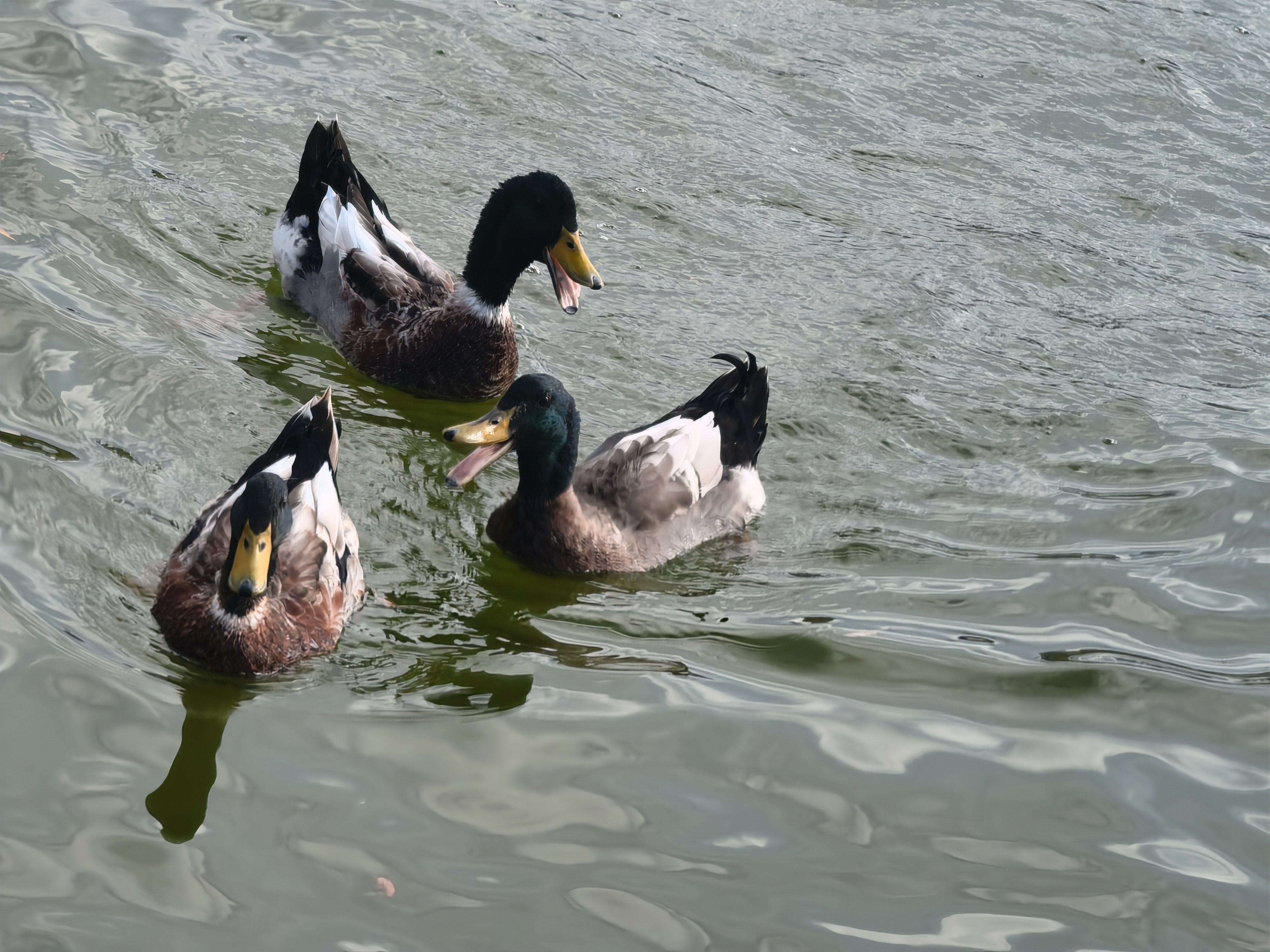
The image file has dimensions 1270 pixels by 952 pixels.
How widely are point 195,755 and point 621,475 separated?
2.74 meters

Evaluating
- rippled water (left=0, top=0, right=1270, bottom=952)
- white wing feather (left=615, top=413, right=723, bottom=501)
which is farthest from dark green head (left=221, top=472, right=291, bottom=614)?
white wing feather (left=615, top=413, right=723, bottom=501)

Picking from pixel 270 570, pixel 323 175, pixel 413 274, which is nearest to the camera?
→ pixel 270 570

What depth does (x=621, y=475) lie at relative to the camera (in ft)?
24.4

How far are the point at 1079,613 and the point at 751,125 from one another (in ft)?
20.9

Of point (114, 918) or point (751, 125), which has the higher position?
point (751, 125)

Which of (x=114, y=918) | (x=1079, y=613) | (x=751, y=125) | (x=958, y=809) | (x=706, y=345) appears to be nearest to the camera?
(x=114, y=918)

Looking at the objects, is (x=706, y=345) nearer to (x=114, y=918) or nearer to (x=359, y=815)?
(x=359, y=815)

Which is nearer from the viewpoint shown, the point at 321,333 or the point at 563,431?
the point at 563,431

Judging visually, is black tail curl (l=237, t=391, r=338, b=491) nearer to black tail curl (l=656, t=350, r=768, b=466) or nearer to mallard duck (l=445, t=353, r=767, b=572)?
mallard duck (l=445, t=353, r=767, b=572)

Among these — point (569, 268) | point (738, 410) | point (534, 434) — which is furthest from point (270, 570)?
point (569, 268)

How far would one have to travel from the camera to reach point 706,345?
9297 millimetres

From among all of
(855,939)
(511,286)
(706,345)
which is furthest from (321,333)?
(855,939)

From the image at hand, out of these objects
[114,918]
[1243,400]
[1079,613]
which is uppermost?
[1243,400]

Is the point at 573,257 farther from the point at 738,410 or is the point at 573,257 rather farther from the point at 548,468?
the point at 548,468
